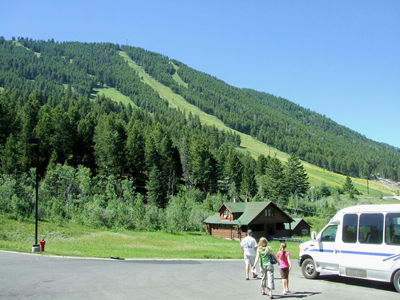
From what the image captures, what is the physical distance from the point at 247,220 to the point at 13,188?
34928 millimetres

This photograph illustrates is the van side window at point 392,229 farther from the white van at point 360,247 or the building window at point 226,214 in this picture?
the building window at point 226,214

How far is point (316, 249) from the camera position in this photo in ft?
48.8

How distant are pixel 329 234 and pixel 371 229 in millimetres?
1893

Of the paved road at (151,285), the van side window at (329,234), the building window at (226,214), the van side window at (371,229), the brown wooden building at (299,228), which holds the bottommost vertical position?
the brown wooden building at (299,228)

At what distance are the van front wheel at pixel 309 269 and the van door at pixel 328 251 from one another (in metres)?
0.39

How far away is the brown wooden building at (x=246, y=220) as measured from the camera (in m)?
55.8

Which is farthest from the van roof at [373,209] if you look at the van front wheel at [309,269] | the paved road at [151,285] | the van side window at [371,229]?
the paved road at [151,285]

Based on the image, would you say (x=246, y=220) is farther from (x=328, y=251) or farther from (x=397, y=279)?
(x=397, y=279)

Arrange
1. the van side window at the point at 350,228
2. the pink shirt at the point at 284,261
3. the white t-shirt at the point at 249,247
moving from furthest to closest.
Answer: the white t-shirt at the point at 249,247 → the van side window at the point at 350,228 → the pink shirt at the point at 284,261

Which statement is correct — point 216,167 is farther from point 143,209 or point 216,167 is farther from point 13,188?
point 13,188

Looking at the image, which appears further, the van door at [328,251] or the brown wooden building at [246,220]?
the brown wooden building at [246,220]

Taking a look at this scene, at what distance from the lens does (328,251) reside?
14.4m

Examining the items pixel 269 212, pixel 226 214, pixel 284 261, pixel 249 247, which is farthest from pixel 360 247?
pixel 269 212

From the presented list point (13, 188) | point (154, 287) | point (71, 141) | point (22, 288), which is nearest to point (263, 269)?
point (154, 287)
